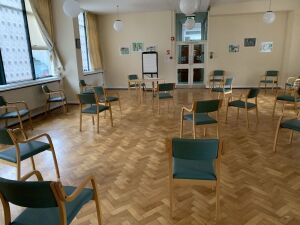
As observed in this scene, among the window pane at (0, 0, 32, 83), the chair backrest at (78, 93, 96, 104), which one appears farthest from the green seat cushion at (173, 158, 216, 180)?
the window pane at (0, 0, 32, 83)

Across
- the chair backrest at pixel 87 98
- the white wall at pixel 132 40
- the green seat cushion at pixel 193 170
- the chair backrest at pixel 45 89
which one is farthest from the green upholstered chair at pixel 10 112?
the white wall at pixel 132 40

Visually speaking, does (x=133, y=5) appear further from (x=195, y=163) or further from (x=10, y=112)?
(x=195, y=163)

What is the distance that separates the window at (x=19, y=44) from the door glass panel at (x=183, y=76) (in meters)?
5.32

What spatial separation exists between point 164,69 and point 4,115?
6.50 meters

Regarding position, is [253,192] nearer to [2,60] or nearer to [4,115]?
[4,115]

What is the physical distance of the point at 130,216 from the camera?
7.02 feet

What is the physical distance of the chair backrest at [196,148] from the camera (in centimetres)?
176

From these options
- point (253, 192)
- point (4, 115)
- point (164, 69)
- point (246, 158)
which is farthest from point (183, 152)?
point (164, 69)

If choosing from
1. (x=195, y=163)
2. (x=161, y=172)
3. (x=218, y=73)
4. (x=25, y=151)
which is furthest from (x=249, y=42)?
(x=25, y=151)

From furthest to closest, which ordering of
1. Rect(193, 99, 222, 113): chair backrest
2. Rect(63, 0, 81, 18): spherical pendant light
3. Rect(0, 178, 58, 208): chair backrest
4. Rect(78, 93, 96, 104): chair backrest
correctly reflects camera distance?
Rect(63, 0, 81, 18): spherical pendant light < Rect(78, 93, 96, 104): chair backrest < Rect(193, 99, 222, 113): chair backrest < Rect(0, 178, 58, 208): chair backrest

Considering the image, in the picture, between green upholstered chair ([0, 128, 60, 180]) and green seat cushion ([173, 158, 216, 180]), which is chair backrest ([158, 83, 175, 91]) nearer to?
green upholstered chair ([0, 128, 60, 180])

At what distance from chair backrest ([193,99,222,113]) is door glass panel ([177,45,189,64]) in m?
6.48

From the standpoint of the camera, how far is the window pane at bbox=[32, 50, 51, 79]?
20.9 feet

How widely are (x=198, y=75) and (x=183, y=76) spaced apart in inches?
25.3
